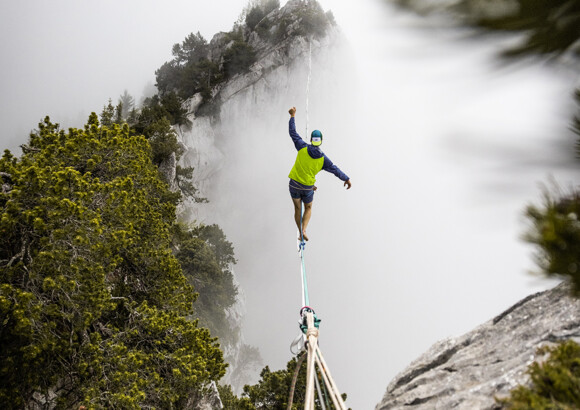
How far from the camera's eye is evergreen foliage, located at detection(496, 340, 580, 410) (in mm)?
1378

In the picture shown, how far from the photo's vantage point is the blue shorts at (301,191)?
680 cm

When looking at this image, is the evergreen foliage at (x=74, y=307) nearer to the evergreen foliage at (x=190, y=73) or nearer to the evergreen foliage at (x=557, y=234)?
the evergreen foliage at (x=557, y=234)

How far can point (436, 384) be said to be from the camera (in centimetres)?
241

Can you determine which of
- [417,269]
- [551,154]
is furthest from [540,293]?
[417,269]

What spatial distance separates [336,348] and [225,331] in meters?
56.7

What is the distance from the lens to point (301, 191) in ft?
22.6

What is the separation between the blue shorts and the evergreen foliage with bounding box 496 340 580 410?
5.26m

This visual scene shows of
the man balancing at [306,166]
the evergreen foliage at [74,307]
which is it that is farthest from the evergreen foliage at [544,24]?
the evergreen foliage at [74,307]

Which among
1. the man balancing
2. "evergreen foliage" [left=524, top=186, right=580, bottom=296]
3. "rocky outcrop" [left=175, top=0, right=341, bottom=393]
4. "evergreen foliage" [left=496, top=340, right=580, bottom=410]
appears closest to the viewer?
"evergreen foliage" [left=524, top=186, right=580, bottom=296]

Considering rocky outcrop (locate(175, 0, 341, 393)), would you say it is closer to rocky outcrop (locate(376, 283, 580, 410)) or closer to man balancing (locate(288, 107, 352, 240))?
man balancing (locate(288, 107, 352, 240))

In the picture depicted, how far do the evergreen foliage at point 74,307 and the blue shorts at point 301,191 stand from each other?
2863mm

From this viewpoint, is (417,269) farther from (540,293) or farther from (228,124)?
(540,293)

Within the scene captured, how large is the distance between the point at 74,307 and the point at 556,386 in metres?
5.26

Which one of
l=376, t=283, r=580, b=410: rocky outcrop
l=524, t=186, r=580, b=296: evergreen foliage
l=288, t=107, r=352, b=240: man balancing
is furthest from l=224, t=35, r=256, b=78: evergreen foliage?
l=524, t=186, r=580, b=296: evergreen foliage
